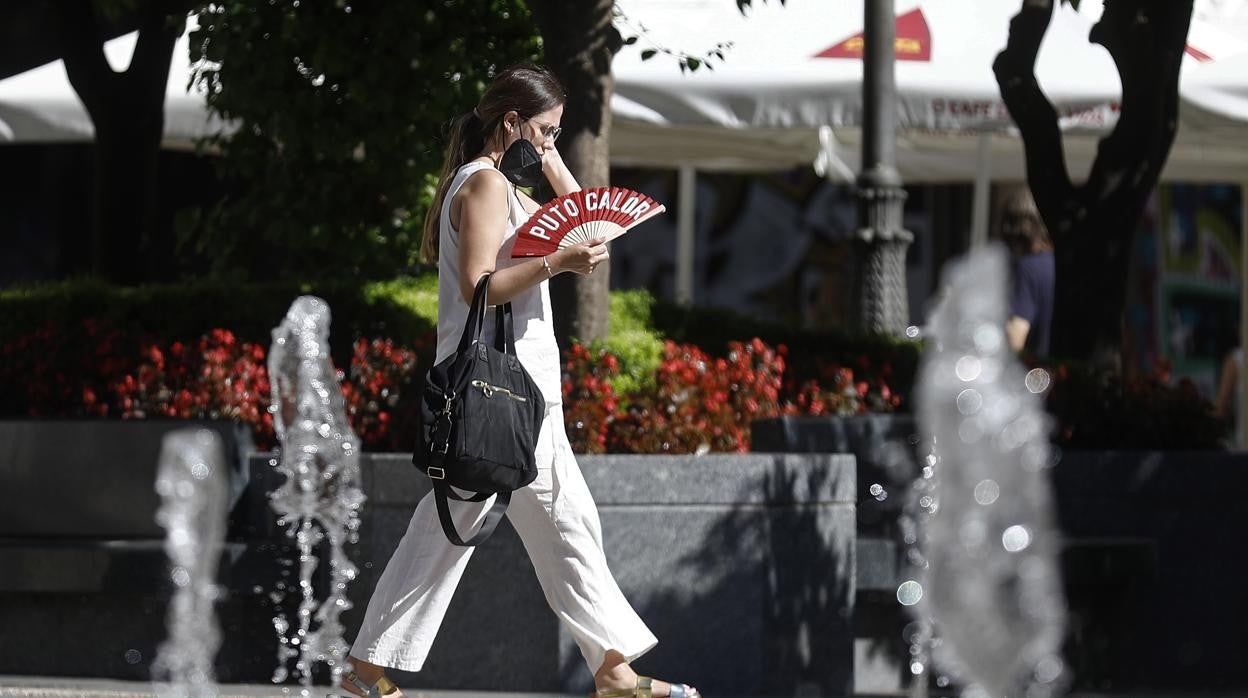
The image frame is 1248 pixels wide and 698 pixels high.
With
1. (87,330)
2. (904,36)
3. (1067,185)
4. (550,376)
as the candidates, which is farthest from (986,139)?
(550,376)

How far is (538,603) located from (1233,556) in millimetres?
2754

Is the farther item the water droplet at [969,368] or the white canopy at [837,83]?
the white canopy at [837,83]

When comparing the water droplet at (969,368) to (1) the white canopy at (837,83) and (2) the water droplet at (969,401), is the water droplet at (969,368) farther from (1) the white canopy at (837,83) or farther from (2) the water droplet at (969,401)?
(1) the white canopy at (837,83)

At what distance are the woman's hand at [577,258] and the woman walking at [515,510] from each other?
50 mm

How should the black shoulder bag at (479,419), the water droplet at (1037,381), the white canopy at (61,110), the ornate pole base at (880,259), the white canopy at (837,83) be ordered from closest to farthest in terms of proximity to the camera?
1. the black shoulder bag at (479,419)
2. the water droplet at (1037,381)
3. the ornate pole base at (880,259)
4. the white canopy at (837,83)
5. the white canopy at (61,110)

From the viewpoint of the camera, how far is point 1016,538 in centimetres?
388

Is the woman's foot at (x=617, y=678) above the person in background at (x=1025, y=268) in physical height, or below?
below

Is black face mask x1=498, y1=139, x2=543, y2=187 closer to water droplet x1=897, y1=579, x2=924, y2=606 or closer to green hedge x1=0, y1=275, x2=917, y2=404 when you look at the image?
water droplet x1=897, y1=579, x2=924, y2=606

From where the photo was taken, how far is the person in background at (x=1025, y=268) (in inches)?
360

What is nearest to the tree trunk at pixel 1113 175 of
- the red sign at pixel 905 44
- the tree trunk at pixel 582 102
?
the red sign at pixel 905 44

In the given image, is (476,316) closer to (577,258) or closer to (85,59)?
(577,258)

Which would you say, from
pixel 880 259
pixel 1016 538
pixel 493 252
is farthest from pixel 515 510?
pixel 880 259

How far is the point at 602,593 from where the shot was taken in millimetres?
5402

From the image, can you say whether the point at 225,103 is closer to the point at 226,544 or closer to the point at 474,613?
the point at 226,544
